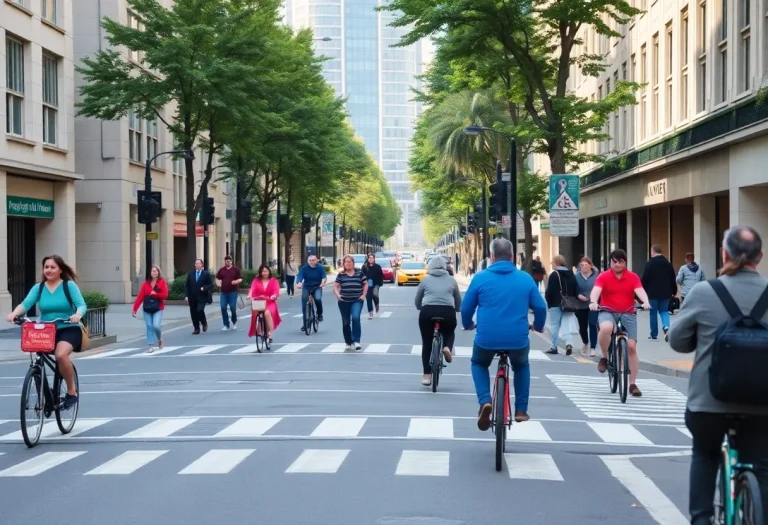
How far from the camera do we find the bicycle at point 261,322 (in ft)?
76.1

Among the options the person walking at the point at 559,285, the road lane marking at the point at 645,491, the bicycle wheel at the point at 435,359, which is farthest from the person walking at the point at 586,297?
the road lane marking at the point at 645,491

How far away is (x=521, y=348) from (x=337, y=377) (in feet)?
26.8

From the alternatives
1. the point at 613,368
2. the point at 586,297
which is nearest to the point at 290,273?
the point at 586,297

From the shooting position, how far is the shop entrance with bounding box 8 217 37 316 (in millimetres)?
36656

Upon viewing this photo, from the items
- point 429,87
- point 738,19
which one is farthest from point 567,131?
point 429,87

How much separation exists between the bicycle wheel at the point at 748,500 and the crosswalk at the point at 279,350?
54.3ft

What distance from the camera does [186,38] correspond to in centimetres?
3859

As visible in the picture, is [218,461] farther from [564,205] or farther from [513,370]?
[564,205]

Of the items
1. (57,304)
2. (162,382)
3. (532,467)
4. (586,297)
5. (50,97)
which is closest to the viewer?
(532,467)

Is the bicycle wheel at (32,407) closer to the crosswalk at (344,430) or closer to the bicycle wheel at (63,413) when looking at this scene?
the bicycle wheel at (63,413)

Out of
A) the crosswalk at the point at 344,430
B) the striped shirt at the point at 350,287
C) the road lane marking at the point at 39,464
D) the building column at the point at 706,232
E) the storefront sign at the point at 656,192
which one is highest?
the storefront sign at the point at 656,192

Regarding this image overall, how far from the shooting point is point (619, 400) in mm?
15250

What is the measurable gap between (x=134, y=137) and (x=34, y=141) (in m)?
12.3

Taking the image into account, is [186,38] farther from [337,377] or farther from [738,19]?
[337,377]
